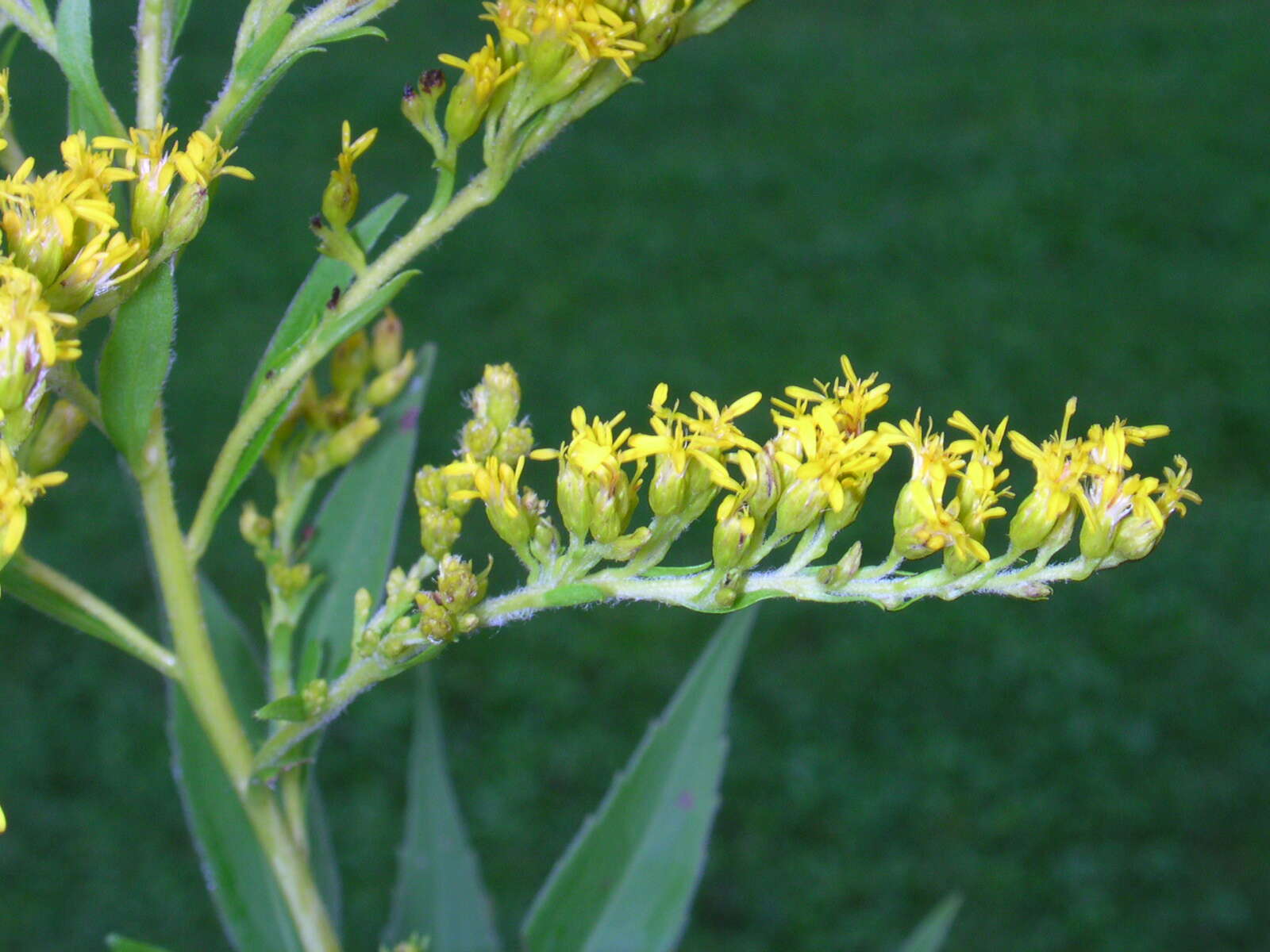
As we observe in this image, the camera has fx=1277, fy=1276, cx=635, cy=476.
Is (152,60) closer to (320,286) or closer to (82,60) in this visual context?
(82,60)

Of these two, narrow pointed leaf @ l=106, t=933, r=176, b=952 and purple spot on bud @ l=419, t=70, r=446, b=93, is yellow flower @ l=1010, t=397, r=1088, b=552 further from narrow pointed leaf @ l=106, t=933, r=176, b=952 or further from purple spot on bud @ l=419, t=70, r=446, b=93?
narrow pointed leaf @ l=106, t=933, r=176, b=952

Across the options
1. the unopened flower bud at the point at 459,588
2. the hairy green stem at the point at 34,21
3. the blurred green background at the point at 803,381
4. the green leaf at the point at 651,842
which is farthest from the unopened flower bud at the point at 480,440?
the blurred green background at the point at 803,381

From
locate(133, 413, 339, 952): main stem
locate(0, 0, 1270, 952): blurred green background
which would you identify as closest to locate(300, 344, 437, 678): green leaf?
locate(133, 413, 339, 952): main stem

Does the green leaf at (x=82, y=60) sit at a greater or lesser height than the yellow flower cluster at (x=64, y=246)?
greater

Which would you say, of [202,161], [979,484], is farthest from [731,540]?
[202,161]

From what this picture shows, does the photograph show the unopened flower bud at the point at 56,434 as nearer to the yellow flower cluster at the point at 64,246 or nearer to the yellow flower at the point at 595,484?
the yellow flower cluster at the point at 64,246
